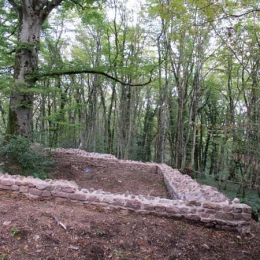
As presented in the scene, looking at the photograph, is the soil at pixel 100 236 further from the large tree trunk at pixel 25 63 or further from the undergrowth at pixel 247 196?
the large tree trunk at pixel 25 63

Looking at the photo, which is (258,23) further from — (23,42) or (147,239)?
(147,239)

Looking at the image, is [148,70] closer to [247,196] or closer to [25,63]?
[25,63]

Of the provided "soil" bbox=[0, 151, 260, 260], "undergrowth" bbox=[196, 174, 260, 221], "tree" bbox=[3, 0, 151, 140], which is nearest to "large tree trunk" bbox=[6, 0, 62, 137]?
"tree" bbox=[3, 0, 151, 140]

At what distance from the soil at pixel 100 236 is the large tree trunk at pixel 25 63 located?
3285mm

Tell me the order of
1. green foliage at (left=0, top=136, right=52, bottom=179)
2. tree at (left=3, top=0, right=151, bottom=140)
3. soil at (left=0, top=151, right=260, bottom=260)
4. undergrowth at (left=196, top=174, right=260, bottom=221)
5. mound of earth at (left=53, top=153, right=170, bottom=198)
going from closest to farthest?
soil at (left=0, top=151, right=260, bottom=260), green foliage at (left=0, top=136, right=52, bottom=179), undergrowth at (left=196, top=174, right=260, bottom=221), mound of earth at (left=53, top=153, right=170, bottom=198), tree at (left=3, top=0, right=151, bottom=140)

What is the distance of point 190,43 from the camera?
34.0 feet

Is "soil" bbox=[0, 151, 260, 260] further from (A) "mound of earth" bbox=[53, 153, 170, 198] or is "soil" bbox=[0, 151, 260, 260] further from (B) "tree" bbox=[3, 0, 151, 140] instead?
(B) "tree" bbox=[3, 0, 151, 140]

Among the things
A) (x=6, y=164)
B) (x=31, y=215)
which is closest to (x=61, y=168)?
(x=6, y=164)

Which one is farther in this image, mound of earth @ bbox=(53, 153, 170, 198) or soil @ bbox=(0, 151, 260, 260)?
mound of earth @ bbox=(53, 153, 170, 198)

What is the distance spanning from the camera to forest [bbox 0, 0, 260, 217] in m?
6.17

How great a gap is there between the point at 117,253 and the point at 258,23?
896 cm

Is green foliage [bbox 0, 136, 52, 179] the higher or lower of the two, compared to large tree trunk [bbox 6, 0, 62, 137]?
lower

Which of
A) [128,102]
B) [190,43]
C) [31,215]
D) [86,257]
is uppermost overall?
[190,43]

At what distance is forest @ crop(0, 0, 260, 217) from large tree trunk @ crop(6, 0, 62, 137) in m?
0.03
